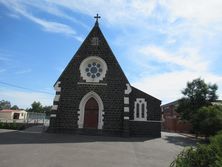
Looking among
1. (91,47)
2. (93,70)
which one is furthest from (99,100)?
(91,47)

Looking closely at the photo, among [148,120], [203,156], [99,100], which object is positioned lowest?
[203,156]

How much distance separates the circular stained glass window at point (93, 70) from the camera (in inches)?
926

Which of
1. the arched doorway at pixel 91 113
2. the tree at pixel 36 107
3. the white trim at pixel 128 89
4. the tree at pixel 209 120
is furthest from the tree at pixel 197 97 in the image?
the tree at pixel 36 107

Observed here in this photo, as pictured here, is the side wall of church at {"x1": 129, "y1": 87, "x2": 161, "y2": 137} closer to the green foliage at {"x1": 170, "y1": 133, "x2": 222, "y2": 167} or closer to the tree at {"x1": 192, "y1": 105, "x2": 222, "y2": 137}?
the tree at {"x1": 192, "y1": 105, "x2": 222, "y2": 137}

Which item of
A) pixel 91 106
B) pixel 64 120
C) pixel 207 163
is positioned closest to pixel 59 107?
pixel 64 120

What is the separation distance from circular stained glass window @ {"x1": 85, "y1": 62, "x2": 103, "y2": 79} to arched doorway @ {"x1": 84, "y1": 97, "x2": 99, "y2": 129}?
2.43 m

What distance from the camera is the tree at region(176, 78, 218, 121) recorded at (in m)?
32.4

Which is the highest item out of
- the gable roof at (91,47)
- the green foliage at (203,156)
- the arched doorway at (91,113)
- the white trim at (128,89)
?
the gable roof at (91,47)

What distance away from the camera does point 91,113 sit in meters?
22.8

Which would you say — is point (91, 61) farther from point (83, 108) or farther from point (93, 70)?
point (83, 108)

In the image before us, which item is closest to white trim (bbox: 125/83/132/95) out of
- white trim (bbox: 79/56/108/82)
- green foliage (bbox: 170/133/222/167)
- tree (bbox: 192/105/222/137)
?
white trim (bbox: 79/56/108/82)

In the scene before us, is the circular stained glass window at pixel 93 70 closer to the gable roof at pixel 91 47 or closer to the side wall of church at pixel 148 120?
the gable roof at pixel 91 47

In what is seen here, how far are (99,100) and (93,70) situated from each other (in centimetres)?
323

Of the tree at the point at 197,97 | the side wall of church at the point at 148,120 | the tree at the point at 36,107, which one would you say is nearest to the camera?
the side wall of church at the point at 148,120
